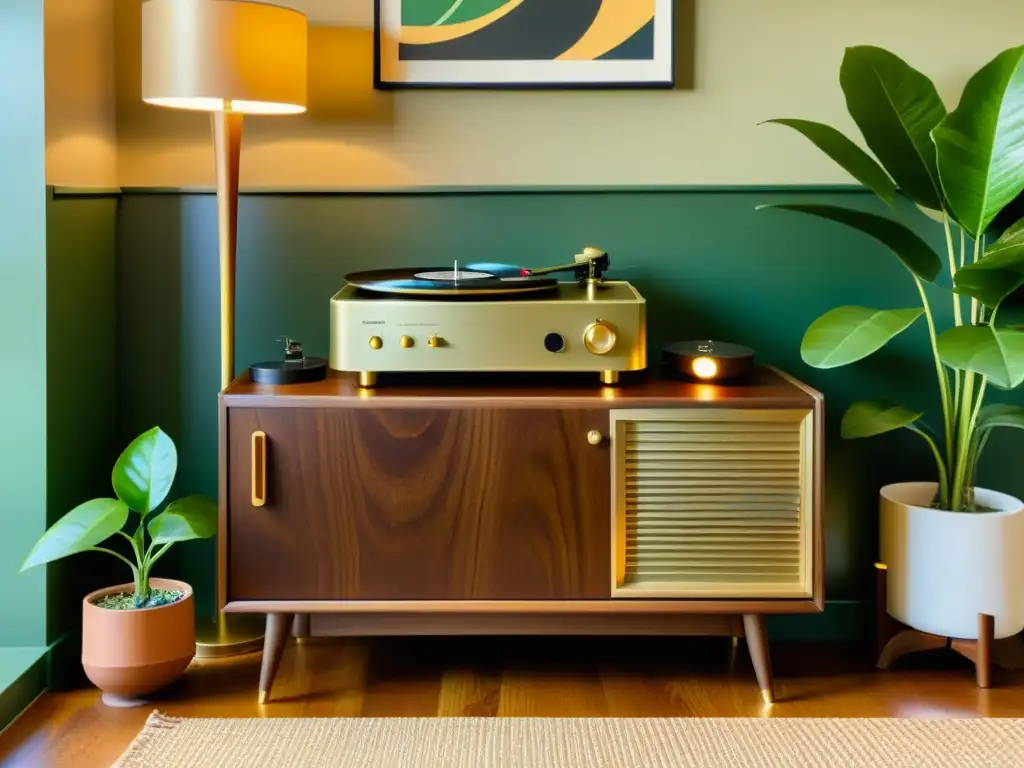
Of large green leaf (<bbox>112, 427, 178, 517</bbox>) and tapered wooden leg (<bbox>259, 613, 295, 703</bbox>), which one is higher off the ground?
large green leaf (<bbox>112, 427, 178, 517</bbox>)

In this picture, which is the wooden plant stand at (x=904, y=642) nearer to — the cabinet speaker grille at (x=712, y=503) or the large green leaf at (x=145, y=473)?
the cabinet speaker grille at (x=712, y=503)

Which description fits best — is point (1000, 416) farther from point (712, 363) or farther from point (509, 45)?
point (509, 45)

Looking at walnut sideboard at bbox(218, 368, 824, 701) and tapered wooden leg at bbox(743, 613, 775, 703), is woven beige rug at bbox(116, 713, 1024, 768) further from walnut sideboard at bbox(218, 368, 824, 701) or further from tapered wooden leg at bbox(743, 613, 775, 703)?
walnut sideboard at bbox(218, 368, 824, 701)

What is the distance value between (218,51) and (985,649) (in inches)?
63.4

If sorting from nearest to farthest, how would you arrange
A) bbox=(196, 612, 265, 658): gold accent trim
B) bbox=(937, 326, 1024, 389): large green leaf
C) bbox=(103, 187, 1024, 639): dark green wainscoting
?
bbox=(937, 326, 1024, 389): large green leaf < bbox=(196, 612, 265, 658): gold accent trim < bbox=(103, 187, 1024, 639): dark green wainscoting

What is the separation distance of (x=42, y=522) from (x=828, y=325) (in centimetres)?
133

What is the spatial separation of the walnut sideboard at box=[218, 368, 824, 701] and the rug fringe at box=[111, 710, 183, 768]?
20 cm

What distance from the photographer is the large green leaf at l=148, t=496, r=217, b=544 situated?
1.92 metres

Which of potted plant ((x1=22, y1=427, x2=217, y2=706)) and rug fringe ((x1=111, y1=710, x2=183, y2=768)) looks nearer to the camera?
rug fringe ((x1=111, y1=710, x2=183, y2=768))

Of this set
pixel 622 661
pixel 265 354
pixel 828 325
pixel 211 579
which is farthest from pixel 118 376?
pixel 828 325

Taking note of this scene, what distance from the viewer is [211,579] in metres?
2.32

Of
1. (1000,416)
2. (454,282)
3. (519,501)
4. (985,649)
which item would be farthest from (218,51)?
(985,649)

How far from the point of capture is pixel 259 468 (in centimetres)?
187

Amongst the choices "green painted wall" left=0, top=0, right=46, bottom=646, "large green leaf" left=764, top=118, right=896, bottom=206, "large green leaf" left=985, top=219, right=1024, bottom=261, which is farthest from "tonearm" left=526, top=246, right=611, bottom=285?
"green painted wall" left=0, top=0, right=46, bottom=646
